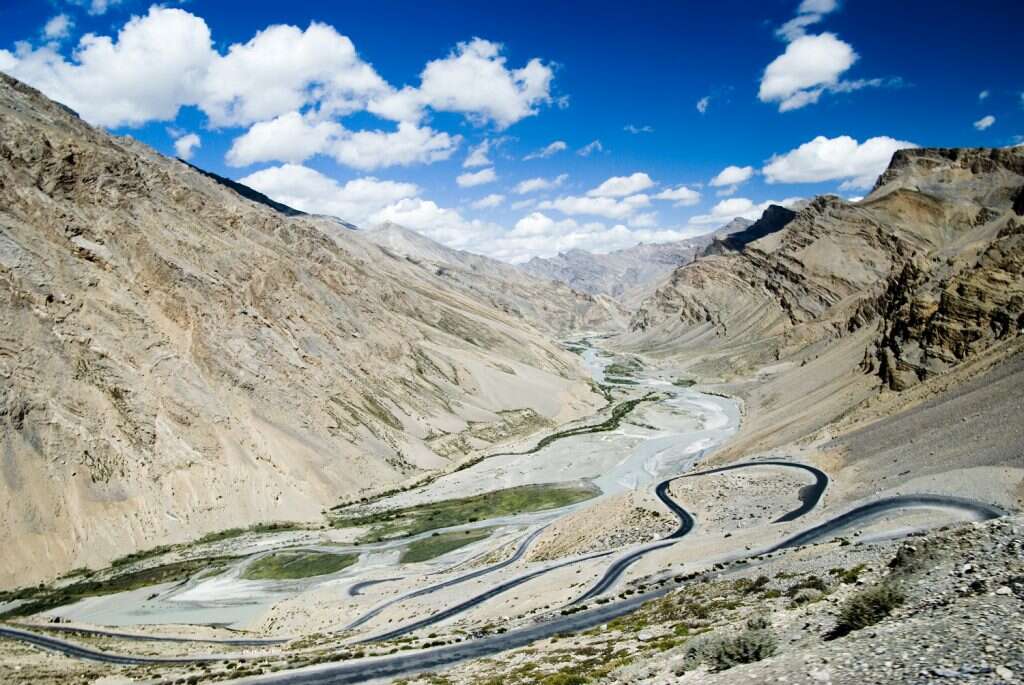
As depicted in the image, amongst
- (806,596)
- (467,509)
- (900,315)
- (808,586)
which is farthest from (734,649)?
(900,315)

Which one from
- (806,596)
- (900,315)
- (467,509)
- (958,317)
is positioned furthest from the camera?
(900,315)

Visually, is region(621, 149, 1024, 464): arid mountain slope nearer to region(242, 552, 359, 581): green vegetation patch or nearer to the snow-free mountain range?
the snow-free mountain range

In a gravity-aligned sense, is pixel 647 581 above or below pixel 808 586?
below

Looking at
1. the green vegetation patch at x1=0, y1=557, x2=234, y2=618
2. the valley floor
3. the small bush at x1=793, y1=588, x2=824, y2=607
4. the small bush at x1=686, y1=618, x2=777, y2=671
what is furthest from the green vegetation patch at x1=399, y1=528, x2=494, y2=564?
the small bush at x1=686, y1=618, x2=777, y2=671

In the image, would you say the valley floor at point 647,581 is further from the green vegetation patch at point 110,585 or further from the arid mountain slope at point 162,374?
the arid mountain slope at point 162,374

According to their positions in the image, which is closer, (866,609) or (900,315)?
(866,609)

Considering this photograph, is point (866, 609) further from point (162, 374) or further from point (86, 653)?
point (162, 374)

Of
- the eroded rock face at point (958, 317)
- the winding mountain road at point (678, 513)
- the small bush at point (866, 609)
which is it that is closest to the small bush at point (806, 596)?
the small bush at point (866, 609)

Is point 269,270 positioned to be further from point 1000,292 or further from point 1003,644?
point 1003,644
